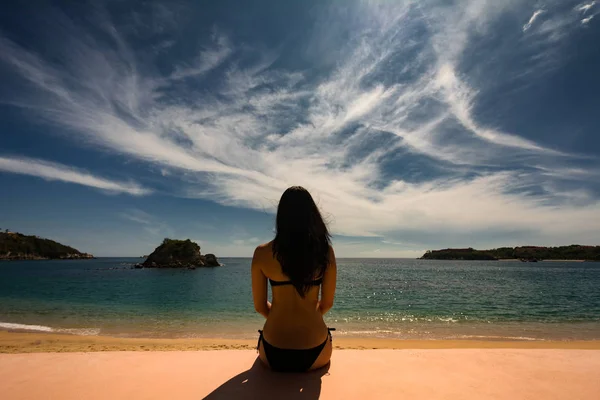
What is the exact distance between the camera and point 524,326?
13891mm

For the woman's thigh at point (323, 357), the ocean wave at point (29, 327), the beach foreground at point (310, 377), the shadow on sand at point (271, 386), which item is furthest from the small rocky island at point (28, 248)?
the woman's thigh at point (323, 357)

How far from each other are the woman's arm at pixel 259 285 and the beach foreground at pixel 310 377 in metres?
0.81

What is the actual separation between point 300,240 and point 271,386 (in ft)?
5.66

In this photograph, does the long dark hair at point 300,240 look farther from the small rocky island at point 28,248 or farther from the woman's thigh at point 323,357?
the small rocky island at point 28,248

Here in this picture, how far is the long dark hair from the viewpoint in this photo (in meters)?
3.08

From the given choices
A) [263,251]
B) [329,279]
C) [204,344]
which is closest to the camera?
[263,251]

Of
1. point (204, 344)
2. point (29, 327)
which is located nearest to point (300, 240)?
point (204, 344)

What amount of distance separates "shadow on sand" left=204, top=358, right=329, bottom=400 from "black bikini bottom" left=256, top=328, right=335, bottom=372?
106mm

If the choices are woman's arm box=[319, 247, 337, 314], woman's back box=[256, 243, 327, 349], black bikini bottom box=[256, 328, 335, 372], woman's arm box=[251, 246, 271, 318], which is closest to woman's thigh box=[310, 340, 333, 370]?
black bikini bottom box=[256, 328, 335, 372]

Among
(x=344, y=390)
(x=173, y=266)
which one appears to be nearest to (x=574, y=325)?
(x=344, y=390)

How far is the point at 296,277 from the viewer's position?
3.11m

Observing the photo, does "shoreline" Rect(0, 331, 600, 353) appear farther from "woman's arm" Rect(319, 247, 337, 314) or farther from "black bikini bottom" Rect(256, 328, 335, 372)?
"woman's arm" Rect(319, 247, 337, 314)

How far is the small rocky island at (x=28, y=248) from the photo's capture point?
535ft

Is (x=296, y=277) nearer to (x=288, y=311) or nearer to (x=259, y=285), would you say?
(x=288, y=311)
